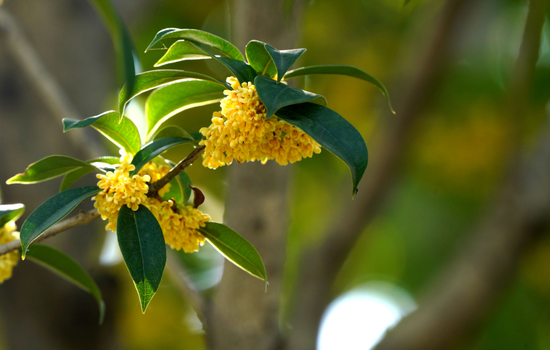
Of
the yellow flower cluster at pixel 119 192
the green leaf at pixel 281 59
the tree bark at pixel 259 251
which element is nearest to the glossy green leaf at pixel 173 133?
the yellow flower cluster at pixel 119 192

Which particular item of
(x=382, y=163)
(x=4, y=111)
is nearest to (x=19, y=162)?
(x=4, y=111)

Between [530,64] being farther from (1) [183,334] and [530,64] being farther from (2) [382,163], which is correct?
(1) [183,334]


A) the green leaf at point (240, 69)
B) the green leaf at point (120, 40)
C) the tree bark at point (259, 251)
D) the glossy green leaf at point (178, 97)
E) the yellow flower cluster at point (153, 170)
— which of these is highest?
the green leaf at point (240, 69)

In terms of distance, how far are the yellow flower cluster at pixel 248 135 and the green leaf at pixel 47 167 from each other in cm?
28

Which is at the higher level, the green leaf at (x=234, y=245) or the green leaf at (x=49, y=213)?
the green leaf at (x=234, y=245)

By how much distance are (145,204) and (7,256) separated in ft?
1.32

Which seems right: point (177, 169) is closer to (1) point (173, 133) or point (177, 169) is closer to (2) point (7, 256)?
(1) point (173, 133)

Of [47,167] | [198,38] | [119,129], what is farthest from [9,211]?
[198,38]

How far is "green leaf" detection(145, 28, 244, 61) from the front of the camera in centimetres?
71

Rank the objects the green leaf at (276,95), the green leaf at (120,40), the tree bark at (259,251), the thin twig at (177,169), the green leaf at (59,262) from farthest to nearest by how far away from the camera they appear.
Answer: the tree bark at (259,251) → the green leaf at (59,262) → the thin twig at (177,169) → the green leaf at (276,95) → the green leaf at (120,40)

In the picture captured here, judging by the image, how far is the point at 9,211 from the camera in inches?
34.0

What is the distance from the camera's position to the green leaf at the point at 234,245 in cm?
85

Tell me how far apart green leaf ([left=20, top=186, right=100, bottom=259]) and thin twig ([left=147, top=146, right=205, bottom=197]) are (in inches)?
3.6

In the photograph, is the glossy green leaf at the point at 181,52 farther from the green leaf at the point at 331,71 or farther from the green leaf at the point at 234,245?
the green leaf at the point at 234,245
